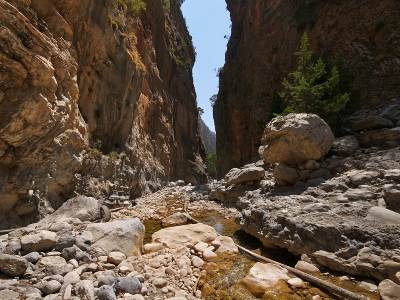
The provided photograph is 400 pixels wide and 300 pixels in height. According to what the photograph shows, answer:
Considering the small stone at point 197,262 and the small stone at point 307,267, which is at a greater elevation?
the small stone at point 197,262

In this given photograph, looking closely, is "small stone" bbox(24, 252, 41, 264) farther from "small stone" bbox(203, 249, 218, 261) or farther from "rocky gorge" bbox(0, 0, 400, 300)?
"small stone" bbox(203, 249, 218, 261)

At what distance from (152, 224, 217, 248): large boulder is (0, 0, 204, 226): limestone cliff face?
401 cm

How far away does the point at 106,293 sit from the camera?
12.2 feet

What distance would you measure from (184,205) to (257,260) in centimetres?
690

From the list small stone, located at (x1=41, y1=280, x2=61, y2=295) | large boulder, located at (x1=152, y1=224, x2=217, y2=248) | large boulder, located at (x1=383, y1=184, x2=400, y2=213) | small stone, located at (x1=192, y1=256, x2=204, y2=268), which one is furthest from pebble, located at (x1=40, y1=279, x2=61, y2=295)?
large boulder, located at (x1=383, y1=184, x2=400, y2=213)

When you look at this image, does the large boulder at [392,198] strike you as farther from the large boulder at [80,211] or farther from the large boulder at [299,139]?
the large boulder at [80,211]

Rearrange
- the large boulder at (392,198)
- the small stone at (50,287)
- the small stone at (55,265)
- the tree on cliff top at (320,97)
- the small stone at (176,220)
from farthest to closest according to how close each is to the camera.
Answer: the tree on cliff top at (320,97), the small stone at (176,220), the large boulder at (392,198), the small stone at (55,265), the small stone at (50,287)

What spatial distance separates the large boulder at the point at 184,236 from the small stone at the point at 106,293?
233 centimetres

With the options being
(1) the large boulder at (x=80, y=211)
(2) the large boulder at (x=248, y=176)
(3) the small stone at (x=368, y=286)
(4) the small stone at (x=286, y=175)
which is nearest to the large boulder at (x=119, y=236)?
(1) the large boulder at (x=80, y=211)

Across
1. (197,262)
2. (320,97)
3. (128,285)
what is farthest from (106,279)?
(320,97)

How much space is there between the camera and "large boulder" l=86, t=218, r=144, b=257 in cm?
531

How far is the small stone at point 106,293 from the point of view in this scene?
12.1ft

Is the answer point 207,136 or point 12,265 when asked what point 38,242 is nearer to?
point 12,265

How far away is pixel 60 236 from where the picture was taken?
5199mm
